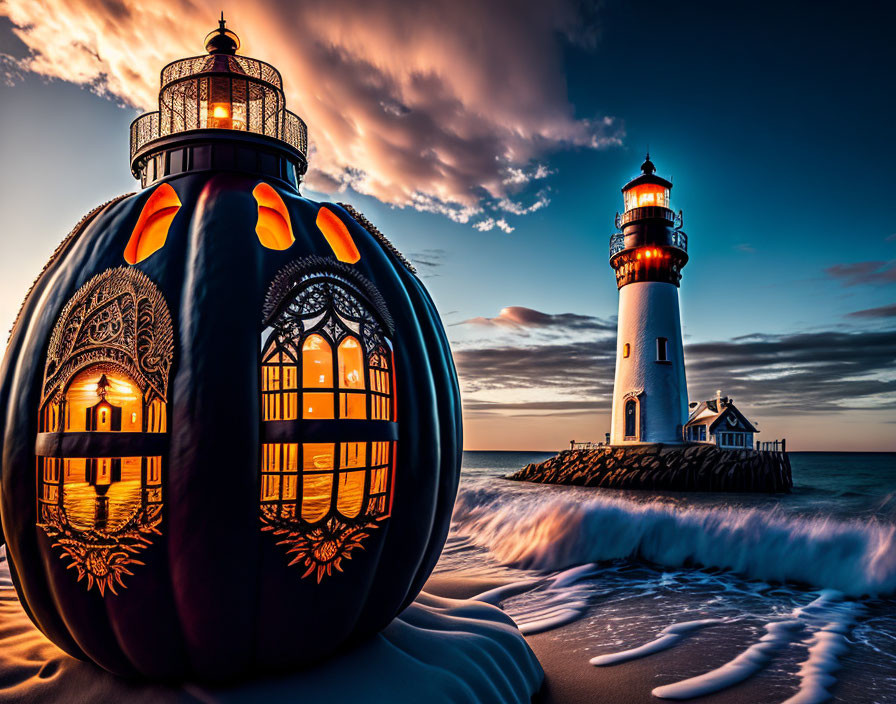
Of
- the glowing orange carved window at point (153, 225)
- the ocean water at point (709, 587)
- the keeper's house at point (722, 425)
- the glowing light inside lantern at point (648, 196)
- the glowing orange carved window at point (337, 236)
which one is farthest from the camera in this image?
the keeper's house at point (722, 425)

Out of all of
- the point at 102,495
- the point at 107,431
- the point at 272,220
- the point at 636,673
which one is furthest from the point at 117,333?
the point at 636,673

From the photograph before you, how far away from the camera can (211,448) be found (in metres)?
2.87

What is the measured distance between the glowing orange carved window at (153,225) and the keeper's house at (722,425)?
29418 mm

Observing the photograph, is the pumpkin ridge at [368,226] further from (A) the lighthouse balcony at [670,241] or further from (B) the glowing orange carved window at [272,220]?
(A) the lighthouse balcony at [670,241]

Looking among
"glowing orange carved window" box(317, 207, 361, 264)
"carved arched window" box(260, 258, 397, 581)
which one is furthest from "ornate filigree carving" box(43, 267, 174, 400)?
"glowing orange carved window" box(317, 207, 361, 264)

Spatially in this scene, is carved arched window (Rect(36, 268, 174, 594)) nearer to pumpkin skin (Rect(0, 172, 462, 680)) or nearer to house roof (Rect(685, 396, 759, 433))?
pumpkin skin (Rect(0, 172, 462, 680))

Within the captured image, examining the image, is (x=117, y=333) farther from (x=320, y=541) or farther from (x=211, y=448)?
(x=320, y=541)

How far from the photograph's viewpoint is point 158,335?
3041 mm

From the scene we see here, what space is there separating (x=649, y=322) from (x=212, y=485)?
968 inches

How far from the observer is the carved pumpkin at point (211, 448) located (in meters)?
2.91

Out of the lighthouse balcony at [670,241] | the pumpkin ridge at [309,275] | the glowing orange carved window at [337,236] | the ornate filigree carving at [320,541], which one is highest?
the lighthouse balcony at [670,241]

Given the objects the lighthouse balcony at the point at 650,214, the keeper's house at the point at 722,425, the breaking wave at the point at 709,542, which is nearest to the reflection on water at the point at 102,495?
the breaking wave at the point at 709,542

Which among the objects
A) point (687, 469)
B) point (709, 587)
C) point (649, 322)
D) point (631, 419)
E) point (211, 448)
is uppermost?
point (649, 322)

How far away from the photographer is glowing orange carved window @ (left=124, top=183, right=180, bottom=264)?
11.3 feet
